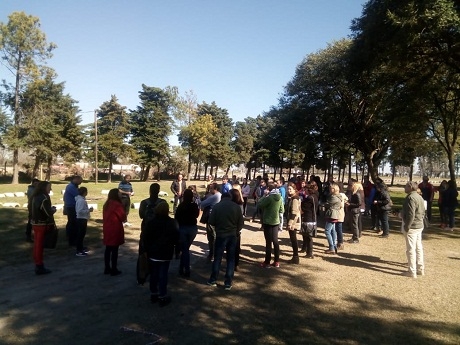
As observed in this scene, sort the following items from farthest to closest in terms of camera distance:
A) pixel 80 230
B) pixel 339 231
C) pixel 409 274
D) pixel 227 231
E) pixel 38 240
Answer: pixel 339 231
pixel 80 230
pixel 409 274
pixel 38 240
pixel 227 231

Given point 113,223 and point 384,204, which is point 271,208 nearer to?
point 113,223

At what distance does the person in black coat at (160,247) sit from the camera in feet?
18.1

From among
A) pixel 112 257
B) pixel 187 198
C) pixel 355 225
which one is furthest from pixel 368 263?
pixel 112 257

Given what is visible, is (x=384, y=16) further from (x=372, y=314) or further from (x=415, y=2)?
(x=372, y=314)

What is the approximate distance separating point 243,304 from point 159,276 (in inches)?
57.3

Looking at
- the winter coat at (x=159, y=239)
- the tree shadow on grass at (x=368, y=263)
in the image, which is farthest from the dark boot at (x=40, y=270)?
the tree shadow on grass at (x=368, y=263)

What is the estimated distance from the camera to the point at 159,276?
562 centimetres

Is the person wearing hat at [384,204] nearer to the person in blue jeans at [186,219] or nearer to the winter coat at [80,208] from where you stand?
the person in blue jeans at [186,219]

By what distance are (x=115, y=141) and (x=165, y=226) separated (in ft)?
154

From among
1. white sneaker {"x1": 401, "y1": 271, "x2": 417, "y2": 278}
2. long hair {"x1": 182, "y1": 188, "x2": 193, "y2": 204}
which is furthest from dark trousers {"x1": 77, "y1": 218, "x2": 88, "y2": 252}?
Answer: white sneaker {"x1": 401, "y1": 271, "x2": 417, "y2": 278}

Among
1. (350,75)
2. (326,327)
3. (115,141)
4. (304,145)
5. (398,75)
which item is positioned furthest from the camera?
(115,141)

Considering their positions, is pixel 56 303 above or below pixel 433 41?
below

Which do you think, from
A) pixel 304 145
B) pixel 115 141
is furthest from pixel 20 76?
pixel 304 145

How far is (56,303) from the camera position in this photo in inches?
222
